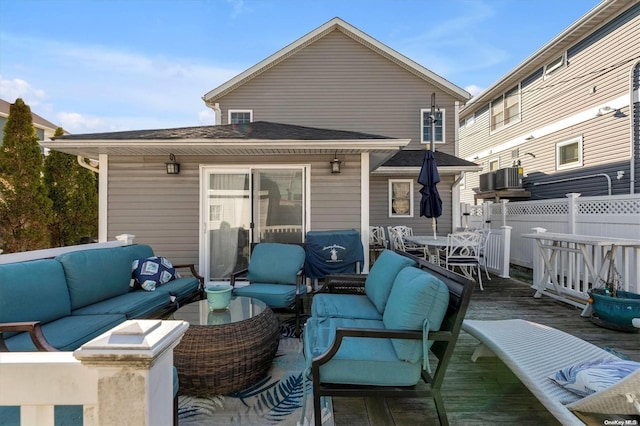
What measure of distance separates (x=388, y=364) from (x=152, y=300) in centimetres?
272

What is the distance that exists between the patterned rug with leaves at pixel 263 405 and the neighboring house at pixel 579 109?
893 cm

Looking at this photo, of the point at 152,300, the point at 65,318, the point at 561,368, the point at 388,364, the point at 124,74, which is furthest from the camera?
the point at 124,74

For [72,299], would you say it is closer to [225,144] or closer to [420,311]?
[225,144]

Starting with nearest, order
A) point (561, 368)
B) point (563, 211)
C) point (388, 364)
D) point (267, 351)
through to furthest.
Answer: point (388, 364)
point (561, 368)
point (267, 351)
point (563, 211)

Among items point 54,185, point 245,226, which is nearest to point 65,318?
point 245,226

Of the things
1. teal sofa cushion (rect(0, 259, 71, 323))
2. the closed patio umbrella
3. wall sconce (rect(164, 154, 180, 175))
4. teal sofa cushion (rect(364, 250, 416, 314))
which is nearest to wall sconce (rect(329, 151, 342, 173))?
the closed patio umbrella

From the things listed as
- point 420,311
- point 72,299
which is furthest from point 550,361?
point 72,299

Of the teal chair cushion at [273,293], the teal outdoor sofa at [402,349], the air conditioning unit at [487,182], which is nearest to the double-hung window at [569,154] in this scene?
the air conditioning unit at [487,182]

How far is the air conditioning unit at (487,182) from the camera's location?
1096 centimetres

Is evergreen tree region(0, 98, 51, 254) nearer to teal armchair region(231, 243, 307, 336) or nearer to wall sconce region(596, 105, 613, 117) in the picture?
teal armchair region(231, 243, 307, 336)

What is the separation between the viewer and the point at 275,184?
17.6 ft

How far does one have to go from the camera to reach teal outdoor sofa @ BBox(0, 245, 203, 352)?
2389 mm

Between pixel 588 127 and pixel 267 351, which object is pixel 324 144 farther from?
pixel 588 127

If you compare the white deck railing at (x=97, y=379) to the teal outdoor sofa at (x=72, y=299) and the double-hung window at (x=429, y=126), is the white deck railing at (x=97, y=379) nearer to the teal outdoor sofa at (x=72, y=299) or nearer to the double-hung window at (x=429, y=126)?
the teal outdoor sofa at (x=72, y=299)
